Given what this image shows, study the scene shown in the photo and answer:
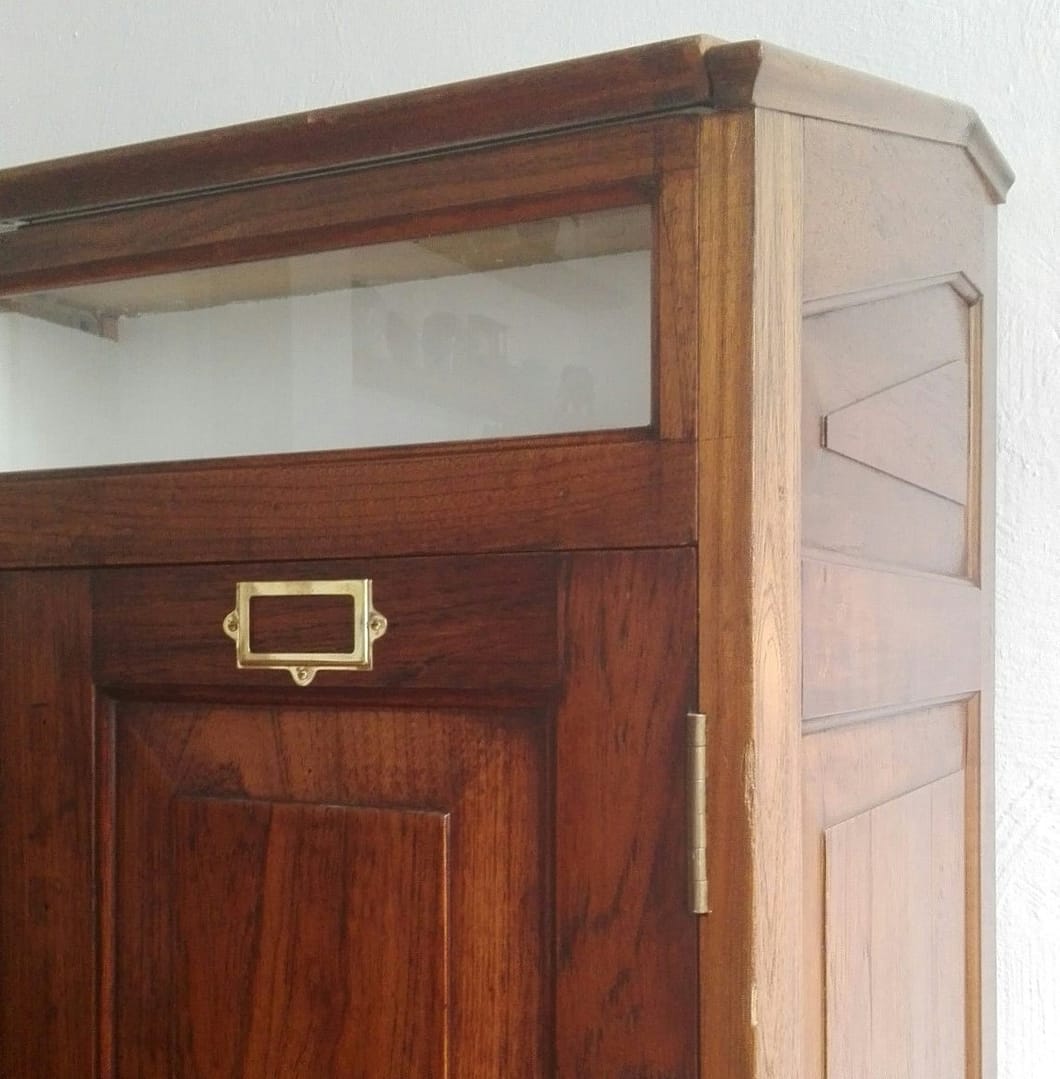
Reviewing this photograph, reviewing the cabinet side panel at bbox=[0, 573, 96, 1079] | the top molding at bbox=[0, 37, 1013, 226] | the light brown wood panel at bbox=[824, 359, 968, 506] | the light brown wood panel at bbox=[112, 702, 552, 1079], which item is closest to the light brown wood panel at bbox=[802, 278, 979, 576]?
the light brown wood panel at bbox=[824, 359, 968, 506]

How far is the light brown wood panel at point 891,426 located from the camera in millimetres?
627

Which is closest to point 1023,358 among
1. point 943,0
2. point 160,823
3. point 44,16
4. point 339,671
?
point 943,0

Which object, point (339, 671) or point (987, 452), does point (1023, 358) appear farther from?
point (339, 671)

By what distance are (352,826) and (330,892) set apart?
0.04m

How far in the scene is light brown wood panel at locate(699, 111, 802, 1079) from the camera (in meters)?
0.56

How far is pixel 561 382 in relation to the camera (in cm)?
63

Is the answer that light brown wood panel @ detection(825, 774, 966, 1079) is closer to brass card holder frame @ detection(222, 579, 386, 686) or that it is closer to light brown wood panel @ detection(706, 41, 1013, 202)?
brass card holder frame @ detection(222, 579, 386, 686)

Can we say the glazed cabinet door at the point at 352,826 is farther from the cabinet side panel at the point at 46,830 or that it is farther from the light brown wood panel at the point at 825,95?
the light brown wood panel at the point at 825,95

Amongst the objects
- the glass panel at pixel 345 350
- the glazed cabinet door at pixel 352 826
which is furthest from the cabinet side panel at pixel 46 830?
the glass panel at pixel 345 350

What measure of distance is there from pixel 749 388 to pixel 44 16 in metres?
1.13

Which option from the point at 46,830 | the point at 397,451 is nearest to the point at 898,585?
the point at 397,451

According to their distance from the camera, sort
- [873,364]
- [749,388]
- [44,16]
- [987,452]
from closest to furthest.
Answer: [749,388] → [873,364] → [987,452] → [44,16]

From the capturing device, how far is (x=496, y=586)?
620 millimetres

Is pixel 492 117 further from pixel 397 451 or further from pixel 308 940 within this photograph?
pixel 308 940
